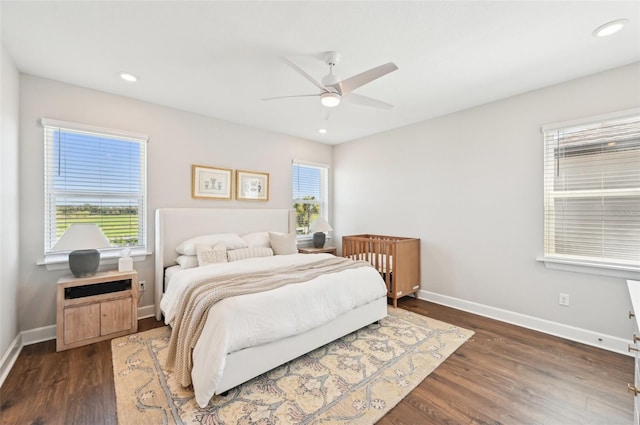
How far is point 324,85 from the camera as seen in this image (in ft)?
7.30

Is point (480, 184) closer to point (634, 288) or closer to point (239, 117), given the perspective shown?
point (634, 288)

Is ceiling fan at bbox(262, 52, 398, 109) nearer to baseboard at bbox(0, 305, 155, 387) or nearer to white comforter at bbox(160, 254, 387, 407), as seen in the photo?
white comforter at bbox(160, 254, 387, 407)

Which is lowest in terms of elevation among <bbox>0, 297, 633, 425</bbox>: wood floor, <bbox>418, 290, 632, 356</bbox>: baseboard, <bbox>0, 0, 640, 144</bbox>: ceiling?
<bbox>0, 297, 633, 425</bbox>: wood floor

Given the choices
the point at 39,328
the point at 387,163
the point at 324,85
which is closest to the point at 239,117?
the point at 324,85

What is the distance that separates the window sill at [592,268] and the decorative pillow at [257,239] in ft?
10.8

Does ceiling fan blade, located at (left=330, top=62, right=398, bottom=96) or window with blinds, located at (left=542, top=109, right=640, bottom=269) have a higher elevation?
ceiling fan blade, located at (left=330, top=62, right=398, bottom=96)

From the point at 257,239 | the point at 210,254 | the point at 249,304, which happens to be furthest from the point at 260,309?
the point at 257,239

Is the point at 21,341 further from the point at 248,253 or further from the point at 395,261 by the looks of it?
the point at 395,261

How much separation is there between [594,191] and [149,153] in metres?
4.88

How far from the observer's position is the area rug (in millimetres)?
1741

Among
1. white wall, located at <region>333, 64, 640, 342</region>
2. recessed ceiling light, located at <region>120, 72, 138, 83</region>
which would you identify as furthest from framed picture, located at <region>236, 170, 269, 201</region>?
white wall, located at <region>333, 64, 640, 342</region>

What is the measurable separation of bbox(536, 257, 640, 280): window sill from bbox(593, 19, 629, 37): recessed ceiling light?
1.99 m

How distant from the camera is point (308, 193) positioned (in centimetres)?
516

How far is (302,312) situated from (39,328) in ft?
8.85
